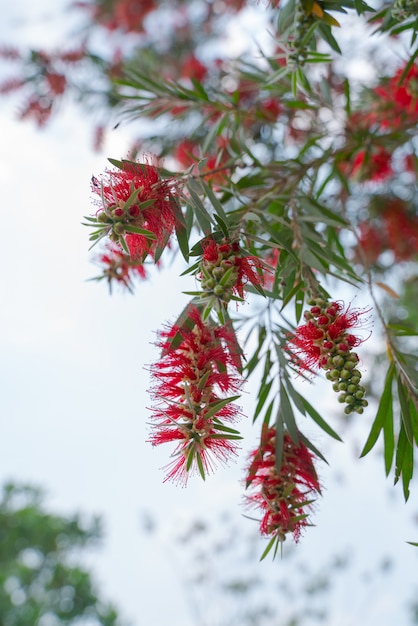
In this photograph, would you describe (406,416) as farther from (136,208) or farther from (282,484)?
(136,208)

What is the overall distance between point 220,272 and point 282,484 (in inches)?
12.4

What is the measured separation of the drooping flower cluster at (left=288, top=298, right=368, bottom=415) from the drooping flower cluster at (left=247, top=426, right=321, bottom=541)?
0.14 metres

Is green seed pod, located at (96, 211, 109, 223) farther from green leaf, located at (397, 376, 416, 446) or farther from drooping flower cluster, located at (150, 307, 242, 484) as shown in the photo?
green leaf, located at (397, 376, 416, 446)

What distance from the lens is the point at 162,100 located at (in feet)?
4.47

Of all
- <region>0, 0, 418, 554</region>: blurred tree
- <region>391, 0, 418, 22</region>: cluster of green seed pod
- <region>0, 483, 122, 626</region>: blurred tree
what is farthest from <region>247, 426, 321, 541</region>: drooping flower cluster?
<region>0, 483, 122, 626</region>: blurred tree

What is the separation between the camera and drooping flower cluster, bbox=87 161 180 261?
68 cm

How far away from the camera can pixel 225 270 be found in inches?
28.0

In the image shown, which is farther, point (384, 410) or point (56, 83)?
point (56, 83)

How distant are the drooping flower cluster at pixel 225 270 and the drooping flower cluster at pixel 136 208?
6 centimetres

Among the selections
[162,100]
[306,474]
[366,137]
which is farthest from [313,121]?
[306,474]

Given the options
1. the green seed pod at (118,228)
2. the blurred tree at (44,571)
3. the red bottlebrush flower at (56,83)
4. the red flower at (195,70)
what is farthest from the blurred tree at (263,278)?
the blurred tree at (44,571)

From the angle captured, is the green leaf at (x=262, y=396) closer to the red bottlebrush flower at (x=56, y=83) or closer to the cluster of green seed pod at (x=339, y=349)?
the cluster of green seed pod at (x=339, y=349)

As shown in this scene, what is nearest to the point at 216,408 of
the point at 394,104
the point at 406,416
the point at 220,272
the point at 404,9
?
the point at 220,272

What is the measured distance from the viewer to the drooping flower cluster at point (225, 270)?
698 millimetres
